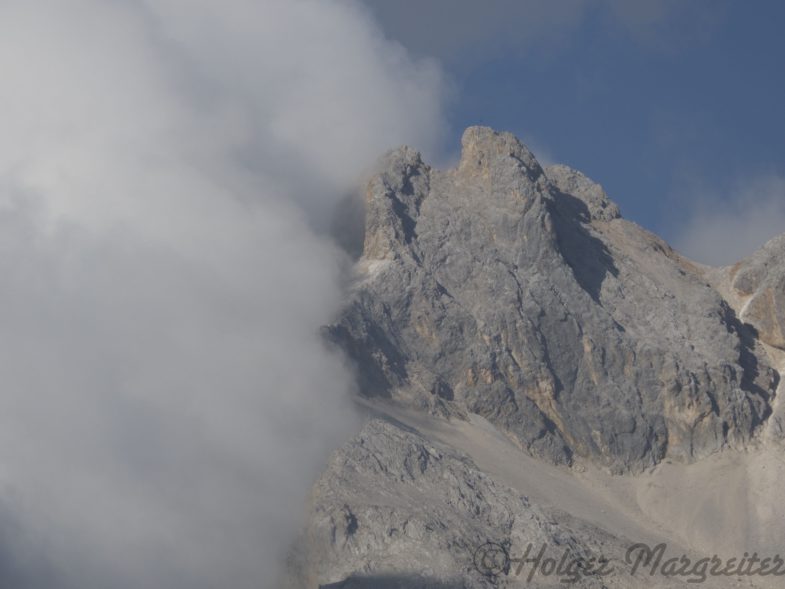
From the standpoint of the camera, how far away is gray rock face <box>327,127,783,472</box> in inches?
6063

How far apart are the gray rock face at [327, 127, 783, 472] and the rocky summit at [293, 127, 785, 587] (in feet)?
0.62

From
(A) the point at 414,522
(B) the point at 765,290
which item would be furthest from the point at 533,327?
(A) the point at 414,522

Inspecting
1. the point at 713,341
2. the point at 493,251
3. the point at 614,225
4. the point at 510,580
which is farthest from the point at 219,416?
the point at 614,225

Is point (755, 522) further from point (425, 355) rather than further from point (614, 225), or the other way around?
point (614, 225)

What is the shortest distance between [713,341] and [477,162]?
1239 inches

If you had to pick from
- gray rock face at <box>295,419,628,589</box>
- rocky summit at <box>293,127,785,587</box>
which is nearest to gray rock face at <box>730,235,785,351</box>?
rocky summit at <box>293,127,785,587</box>

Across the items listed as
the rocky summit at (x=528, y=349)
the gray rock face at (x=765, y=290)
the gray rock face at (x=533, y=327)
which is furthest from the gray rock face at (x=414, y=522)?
the gray rock face at (x=765, y=290)

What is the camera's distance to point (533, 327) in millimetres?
158750

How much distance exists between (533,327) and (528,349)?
271cm

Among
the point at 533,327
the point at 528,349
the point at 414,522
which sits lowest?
the point at 414,522

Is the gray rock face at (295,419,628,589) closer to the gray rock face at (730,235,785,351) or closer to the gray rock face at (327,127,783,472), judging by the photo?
the gray rock face at (327,127,783,472)

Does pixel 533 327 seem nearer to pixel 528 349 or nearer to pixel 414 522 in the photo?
pixel 528 349

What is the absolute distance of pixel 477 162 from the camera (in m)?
174

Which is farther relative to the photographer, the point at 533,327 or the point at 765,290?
the point at 765,290
